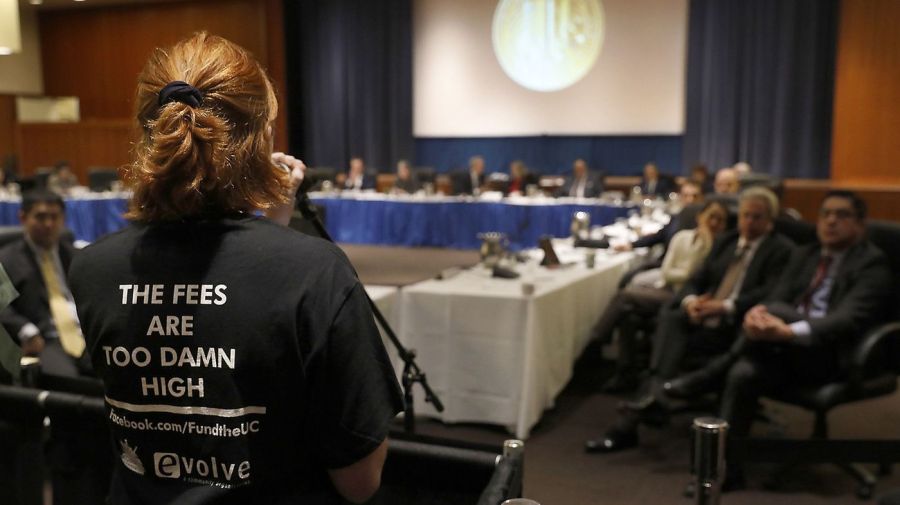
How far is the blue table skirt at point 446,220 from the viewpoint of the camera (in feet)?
28.2

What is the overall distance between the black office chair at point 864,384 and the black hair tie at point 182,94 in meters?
2.62

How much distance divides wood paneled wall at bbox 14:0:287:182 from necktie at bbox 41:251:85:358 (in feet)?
34.4

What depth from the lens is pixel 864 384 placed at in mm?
2889

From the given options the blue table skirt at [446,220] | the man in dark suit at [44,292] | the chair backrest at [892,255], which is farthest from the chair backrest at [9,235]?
the blue table skirt at [446,220]

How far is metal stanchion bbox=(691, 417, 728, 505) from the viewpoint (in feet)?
5.66

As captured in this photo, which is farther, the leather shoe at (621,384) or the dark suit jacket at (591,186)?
the dark suit jacket at (591,186)

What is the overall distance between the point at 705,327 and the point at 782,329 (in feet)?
1.72

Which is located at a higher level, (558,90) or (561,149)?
(558,90)

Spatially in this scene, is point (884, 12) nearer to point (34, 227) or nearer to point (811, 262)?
point (811, 262)

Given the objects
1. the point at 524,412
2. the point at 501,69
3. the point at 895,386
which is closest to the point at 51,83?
the point at 501,69

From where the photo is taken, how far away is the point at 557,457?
3.28 metres

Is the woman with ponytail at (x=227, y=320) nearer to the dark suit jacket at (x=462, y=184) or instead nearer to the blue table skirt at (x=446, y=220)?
the blue table skirt at (x=446, y=220)

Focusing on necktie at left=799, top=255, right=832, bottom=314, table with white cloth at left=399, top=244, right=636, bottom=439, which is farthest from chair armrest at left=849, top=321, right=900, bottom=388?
table with white cloth at left=399, top=244, right=636, bottom=439

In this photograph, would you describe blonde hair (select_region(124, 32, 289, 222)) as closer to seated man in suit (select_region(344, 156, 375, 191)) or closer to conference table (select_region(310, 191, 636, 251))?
conference table (select_region(310, 191, 636, 251))
